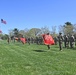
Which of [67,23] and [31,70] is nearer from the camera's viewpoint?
[31,70]

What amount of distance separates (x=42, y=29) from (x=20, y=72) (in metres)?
141

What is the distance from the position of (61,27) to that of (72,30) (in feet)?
26.5

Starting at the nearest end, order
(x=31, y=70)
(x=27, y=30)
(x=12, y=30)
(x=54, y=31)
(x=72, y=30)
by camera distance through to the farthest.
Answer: (x=31, y=70) < (x=72, y=30) < (x=54, y=31) < (x=27, y=30) < (x=12, y=30)

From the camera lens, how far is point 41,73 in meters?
13.4

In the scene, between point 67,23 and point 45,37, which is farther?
point 67,23

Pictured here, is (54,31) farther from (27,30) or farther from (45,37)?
(45,37)

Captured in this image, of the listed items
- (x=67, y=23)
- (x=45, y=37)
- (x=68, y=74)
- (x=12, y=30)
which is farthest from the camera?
(x=12, y=30)

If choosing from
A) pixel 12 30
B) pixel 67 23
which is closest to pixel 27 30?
pixel 12 30

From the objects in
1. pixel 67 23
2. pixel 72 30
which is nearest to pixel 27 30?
pixel 67 23

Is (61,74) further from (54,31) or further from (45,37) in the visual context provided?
(54,31)

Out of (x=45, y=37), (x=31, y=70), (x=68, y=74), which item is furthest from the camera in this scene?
(x=45, y=37)

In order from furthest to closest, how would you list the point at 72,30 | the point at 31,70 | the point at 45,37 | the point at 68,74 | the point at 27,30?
the point at 27,30 < the point at 72,30 < the point at 45,37 < the point at 31,70 < the point at 68,74

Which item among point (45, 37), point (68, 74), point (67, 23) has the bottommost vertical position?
point (68, 74)

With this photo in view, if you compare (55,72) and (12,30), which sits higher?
(12,30)
